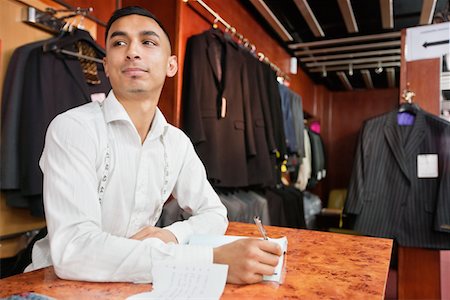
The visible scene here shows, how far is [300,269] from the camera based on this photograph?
0.78 m

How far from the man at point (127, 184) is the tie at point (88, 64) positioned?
2.05 ft

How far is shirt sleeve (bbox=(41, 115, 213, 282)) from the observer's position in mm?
693

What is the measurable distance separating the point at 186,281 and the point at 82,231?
0.26 metres

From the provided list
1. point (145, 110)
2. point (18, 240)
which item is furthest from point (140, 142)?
point (18, 240)

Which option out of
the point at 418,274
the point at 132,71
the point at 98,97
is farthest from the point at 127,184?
the point at 418,274

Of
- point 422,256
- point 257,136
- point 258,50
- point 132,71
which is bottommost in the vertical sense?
point 422,256

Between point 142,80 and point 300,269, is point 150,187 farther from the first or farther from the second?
point 300,269

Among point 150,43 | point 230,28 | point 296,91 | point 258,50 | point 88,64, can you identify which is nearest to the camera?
point 150,43

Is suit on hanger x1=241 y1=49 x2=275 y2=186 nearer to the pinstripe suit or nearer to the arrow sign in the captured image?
the pinstripe suit

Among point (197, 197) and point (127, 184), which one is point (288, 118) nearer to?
point (197, 197)

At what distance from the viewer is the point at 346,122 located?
15.8 feet

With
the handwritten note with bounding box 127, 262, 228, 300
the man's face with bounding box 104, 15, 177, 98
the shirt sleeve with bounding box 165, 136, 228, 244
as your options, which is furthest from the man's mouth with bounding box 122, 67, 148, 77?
the handwritten note with bounding box 127, 262, 228, 300

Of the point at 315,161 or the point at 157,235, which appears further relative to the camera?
the point at 315,161

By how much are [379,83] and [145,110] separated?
4.10 meters
